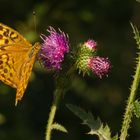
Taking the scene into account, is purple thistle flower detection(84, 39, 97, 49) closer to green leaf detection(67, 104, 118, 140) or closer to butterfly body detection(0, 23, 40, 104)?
butterfly body detection(0, 23, 40, 104)

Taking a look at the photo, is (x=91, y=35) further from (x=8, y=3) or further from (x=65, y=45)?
(x=65, y=45)

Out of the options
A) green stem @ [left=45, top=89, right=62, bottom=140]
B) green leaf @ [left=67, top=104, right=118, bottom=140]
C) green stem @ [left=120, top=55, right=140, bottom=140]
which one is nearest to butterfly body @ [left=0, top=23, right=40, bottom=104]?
green stem @ [left=45, top=89, right=62, bottom=140]

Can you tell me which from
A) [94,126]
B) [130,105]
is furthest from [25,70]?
[130,105]

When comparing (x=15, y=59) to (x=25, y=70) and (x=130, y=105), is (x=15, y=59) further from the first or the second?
(x=130, y=105)

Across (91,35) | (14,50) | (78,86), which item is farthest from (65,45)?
(91,35)

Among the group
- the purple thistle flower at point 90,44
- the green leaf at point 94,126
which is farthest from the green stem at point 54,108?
the purple thistle flower at point 90,44

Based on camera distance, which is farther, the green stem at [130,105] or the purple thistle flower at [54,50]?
the purple thistle flower at [54,50]

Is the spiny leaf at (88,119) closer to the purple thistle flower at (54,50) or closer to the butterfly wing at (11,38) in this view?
the purple thistle flower at (54,50)
